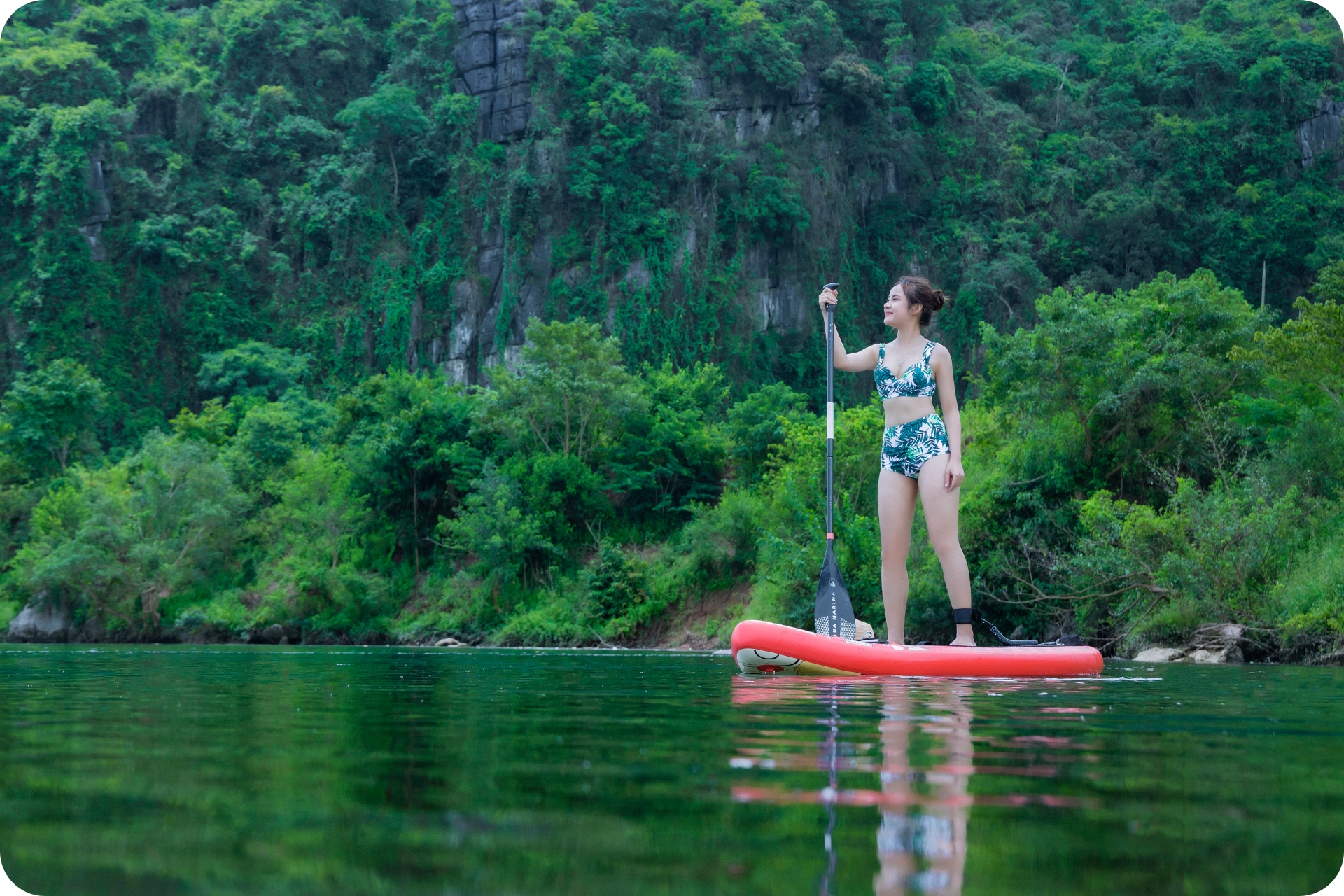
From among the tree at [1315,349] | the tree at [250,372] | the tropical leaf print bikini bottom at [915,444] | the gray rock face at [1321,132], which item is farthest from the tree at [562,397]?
the gray rock face at [1321,132]

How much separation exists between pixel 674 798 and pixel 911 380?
17.5 feet

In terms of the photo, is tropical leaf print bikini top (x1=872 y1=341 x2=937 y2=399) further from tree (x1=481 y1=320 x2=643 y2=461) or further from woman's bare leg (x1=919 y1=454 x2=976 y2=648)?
tree (x1=481 y1=320 x2=643 y2=461)

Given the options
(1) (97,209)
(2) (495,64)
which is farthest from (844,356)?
(1) (97,209)

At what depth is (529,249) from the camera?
4156 cm

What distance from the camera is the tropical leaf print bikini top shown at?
744 centimetres

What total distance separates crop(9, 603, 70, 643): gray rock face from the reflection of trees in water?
97.3ft

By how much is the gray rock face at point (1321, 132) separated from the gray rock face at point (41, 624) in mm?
38934

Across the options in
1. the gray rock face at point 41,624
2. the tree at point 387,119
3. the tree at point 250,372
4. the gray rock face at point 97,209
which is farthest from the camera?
the tree at point 387,119

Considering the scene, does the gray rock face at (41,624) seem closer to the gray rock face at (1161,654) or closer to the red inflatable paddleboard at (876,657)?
the gray rock face at (1161,654)

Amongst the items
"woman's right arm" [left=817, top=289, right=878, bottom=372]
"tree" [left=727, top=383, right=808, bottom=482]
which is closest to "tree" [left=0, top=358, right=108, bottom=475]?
"tree" [left=727, top=383, right=808, bottom=482]

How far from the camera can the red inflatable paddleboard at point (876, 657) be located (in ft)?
22.1

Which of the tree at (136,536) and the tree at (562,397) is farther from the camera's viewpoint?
the tree at (136,536)

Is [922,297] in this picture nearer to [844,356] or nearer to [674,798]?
[844,356]

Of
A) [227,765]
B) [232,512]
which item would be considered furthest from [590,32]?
[227,765]
